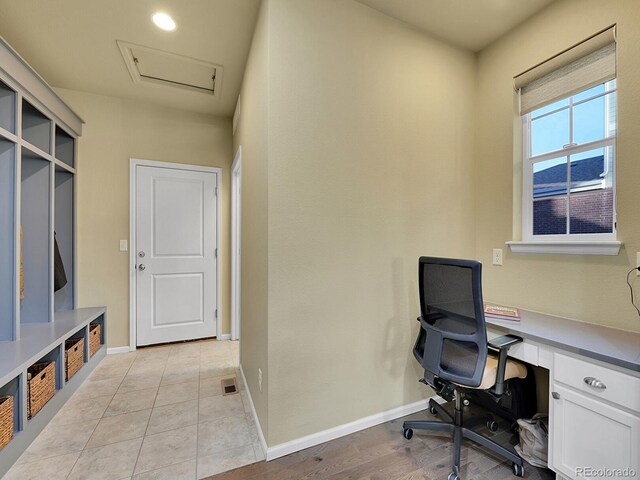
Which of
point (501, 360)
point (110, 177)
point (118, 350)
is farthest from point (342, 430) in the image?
point (110, 177)

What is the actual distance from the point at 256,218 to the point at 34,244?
1.97 meters

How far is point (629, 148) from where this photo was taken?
1518 mm

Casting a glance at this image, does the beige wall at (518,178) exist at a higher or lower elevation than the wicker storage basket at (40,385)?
higher

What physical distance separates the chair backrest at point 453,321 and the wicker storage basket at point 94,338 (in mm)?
2901

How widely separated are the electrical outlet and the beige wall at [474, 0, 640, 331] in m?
0.04

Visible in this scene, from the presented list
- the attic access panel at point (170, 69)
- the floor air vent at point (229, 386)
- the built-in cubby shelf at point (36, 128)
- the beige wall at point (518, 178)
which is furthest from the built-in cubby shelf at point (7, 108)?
the beige wall at point (518, 178)

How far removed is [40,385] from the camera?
1841mm

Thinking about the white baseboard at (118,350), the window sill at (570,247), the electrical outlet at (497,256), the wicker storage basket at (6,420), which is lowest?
the white baseboard at (118,350)

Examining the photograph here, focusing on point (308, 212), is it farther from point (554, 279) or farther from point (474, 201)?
point (554, 279)

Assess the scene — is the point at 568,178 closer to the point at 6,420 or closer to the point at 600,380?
the point at 600,380

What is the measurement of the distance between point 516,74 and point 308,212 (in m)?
1.83

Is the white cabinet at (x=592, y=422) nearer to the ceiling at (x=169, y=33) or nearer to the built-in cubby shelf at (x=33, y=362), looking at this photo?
the ceiling at (x=169, y=33)

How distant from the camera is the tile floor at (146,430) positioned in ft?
4.97

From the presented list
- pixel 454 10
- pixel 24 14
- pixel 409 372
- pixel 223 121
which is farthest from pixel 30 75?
pixel 409 372
